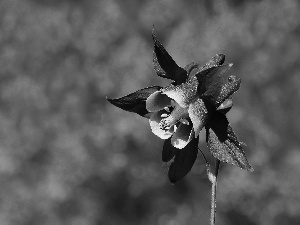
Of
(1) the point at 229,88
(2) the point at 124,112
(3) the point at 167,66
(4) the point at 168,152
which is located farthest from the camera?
(2) the point at 124,112

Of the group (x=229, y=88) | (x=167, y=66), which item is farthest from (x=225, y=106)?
(x=167, y=66)

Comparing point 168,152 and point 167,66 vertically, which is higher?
point 167,66

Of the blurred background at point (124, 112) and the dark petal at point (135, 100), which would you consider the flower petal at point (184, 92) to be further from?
the blurred background at point (124, 112)

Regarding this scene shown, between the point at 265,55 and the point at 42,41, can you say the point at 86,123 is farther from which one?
the point at 265,55

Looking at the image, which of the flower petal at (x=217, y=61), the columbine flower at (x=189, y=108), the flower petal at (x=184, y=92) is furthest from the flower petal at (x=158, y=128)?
the flower petal at (x=217, y=61)

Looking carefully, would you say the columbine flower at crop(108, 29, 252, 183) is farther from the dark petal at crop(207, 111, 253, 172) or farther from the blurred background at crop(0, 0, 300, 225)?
the blurred background at crop(0, 0, 300, 225)

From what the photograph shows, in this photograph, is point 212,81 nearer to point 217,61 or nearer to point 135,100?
point 217,61
